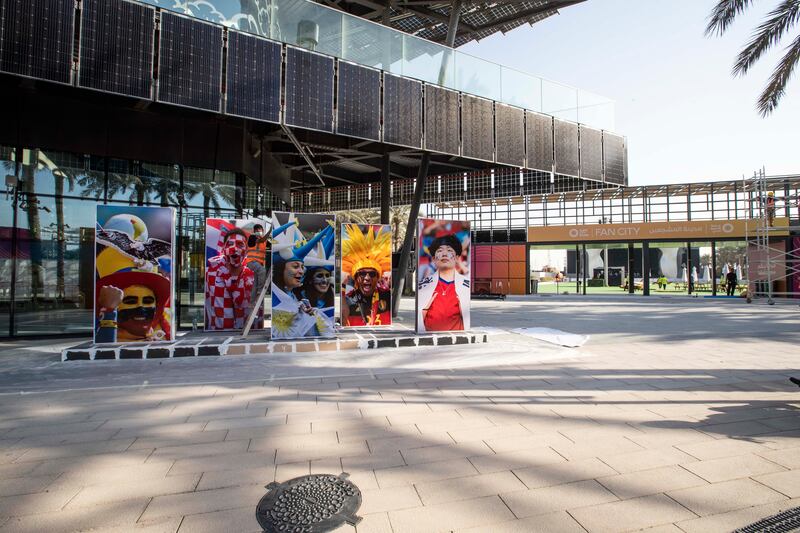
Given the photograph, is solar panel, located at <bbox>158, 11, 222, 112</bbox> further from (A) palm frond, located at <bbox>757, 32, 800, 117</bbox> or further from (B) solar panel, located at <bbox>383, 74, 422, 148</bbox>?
(A) palm frond, located at <bbox>757, 32, 800, 117</bbox>

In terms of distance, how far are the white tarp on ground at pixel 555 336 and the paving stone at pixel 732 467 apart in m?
5.84

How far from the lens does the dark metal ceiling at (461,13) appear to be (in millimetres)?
13484

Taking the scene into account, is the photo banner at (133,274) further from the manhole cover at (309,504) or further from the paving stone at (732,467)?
the paving stone at (732,467)

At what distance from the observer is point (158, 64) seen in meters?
8.41

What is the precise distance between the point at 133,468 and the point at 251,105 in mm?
7623

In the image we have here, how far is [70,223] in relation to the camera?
35.0 ft

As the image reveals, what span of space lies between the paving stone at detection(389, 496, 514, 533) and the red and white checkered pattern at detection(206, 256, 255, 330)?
8.65 metres

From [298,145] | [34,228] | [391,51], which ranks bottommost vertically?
[34,228]

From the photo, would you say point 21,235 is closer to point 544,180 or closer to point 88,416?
point 88,416

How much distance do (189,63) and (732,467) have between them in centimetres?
1020

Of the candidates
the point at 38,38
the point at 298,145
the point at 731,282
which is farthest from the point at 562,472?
the point at 731,282

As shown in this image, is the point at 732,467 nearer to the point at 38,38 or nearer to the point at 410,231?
the point at 410,231

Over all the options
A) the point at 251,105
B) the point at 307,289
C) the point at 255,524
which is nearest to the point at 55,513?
the point at 255,524

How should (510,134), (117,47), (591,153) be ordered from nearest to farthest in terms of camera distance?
(117,47), (510,134), (591,153)
